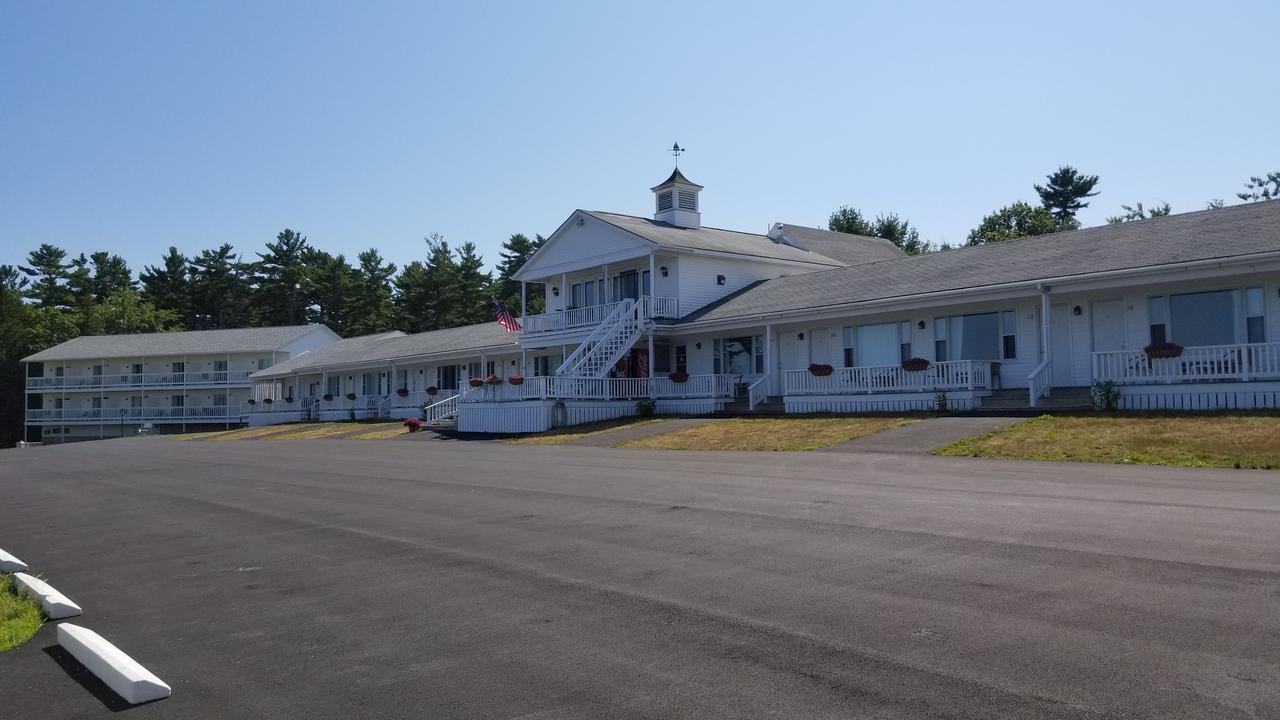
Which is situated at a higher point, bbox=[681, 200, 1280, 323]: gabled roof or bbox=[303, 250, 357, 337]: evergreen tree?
bbox=[303, 250, 357, 337]: evergreen tree

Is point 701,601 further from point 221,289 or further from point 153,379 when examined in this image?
point 221,289

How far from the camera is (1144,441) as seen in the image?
1727 cm

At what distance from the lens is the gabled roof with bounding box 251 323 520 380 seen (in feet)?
157

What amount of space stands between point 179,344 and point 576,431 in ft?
183

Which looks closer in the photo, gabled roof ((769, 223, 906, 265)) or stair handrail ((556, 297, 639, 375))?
stair handrail ((556, 297, 639, 375))

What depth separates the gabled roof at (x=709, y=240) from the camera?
38188 millimetres

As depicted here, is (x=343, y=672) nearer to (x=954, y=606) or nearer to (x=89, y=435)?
(x=954, y=606)

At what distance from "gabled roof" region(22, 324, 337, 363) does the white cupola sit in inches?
1602

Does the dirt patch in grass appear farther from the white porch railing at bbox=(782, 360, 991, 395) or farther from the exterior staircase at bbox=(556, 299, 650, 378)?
the white porch railing at bbox=(782, 360, 991, 395)

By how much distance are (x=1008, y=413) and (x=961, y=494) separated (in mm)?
12391

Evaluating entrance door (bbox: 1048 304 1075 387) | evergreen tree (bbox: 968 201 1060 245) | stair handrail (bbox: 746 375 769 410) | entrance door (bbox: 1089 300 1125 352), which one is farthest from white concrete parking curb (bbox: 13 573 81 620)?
evergreen tree (bbox: 968 201 1060 245)

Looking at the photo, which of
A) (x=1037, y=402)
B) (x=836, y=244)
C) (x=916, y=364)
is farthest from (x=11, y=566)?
(x=836, y=244)

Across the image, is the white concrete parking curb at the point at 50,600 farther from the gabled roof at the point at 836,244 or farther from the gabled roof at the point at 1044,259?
the gabled roof at the point at 836,244

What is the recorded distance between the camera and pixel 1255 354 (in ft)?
67.8
